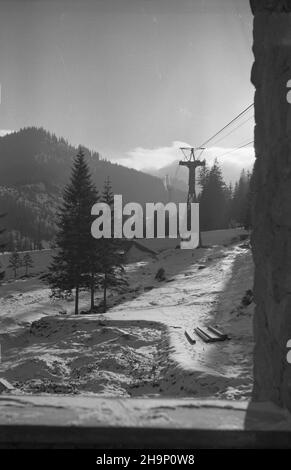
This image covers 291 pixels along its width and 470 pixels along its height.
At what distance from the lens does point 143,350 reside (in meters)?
12.3

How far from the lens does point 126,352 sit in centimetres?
1198

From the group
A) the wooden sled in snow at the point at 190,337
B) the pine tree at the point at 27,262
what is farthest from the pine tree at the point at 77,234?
the pine tree at the point at 27,262

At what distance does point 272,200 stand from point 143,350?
1048 centimetres

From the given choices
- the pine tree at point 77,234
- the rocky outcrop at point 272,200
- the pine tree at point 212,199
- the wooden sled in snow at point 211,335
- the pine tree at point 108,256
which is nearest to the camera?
the rocky outcrop at point 272,200

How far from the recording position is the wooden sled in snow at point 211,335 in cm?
1183

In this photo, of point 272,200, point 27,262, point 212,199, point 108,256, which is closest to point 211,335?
point 272,200

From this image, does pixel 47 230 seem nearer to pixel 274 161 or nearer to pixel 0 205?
pixel 0 205

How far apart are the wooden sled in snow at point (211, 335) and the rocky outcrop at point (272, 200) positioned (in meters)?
9.30

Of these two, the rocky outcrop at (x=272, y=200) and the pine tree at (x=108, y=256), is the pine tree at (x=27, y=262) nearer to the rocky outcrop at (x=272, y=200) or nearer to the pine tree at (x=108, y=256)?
the pine tree at (x=108, y=256)

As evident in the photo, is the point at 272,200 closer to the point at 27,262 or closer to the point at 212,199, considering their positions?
the point at 27,262

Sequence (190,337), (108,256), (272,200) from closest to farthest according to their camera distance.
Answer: (272,200) < (190,337) < (108,256)

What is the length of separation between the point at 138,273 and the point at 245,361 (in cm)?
2804

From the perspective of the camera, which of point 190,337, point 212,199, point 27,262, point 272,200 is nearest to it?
point 272,200

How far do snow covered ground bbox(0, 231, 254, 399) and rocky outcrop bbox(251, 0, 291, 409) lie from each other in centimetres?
469
